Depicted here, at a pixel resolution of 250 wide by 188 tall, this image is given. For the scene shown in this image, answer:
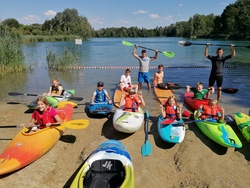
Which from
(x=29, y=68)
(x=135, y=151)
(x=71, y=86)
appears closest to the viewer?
(x=135, y=151)

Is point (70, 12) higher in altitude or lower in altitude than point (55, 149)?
higher

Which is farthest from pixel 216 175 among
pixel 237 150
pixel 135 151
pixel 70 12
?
pixel 70 12

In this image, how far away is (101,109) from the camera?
20.0ft

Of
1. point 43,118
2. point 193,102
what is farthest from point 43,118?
point 193,102

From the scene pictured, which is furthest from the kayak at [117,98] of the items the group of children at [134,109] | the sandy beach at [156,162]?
the sandy beach at [156,162]

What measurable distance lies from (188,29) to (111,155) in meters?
81.9

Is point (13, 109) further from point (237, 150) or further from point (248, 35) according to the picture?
point (248, 35)

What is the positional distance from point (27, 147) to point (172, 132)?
9.22 feet

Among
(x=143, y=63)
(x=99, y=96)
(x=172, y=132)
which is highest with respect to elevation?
(x=143, y=63)

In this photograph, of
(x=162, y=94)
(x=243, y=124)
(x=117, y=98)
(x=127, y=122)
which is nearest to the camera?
(x=127, y=122)

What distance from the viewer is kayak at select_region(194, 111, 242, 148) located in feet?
14.4

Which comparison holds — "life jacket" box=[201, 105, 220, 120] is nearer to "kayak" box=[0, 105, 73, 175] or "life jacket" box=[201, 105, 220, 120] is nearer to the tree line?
"kayak" box=[0, 105, 73, 175]

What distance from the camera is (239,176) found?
12.7ft

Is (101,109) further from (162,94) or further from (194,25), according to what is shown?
(194,25)
